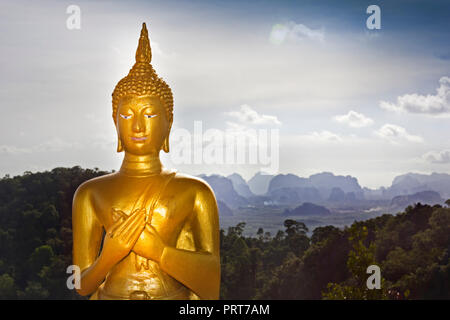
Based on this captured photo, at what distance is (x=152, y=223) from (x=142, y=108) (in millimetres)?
804

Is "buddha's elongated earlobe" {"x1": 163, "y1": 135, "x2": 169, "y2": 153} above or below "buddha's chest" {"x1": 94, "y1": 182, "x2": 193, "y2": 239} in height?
above

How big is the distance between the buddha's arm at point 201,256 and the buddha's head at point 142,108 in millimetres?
519

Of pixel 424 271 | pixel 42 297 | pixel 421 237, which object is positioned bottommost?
pixel 42 297

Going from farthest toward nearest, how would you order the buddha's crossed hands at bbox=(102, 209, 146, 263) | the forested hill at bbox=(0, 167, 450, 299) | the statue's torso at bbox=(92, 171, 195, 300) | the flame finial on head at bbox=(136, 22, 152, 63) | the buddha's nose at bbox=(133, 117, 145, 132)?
the forested hill at bbox=(0, 167, 450, 299) → the flame finial on head at bbox=(136, 22, 152, 63) → the buddha's nose at bbox=(133, 117, 145, 132) → the statue's torso at bbox=(92, 171, 195, 300) → the buddha's crossed hands at bbox=(102, 209, 146, 263)

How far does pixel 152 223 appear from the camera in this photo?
3266 millimetres

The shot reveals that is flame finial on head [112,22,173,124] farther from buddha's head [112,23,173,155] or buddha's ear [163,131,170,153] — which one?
buddha's ear [163,131,170,153]

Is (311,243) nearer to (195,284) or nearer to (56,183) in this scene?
(56,183)

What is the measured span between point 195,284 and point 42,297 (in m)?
5.93

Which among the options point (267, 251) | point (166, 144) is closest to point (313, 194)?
point (267, 251)

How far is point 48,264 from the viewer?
329 inches

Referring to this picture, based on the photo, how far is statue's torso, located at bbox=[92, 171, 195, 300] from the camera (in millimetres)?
3238

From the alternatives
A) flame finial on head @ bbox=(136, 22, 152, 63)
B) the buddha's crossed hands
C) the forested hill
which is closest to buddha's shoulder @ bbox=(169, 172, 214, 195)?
the buddha's crossed hands
